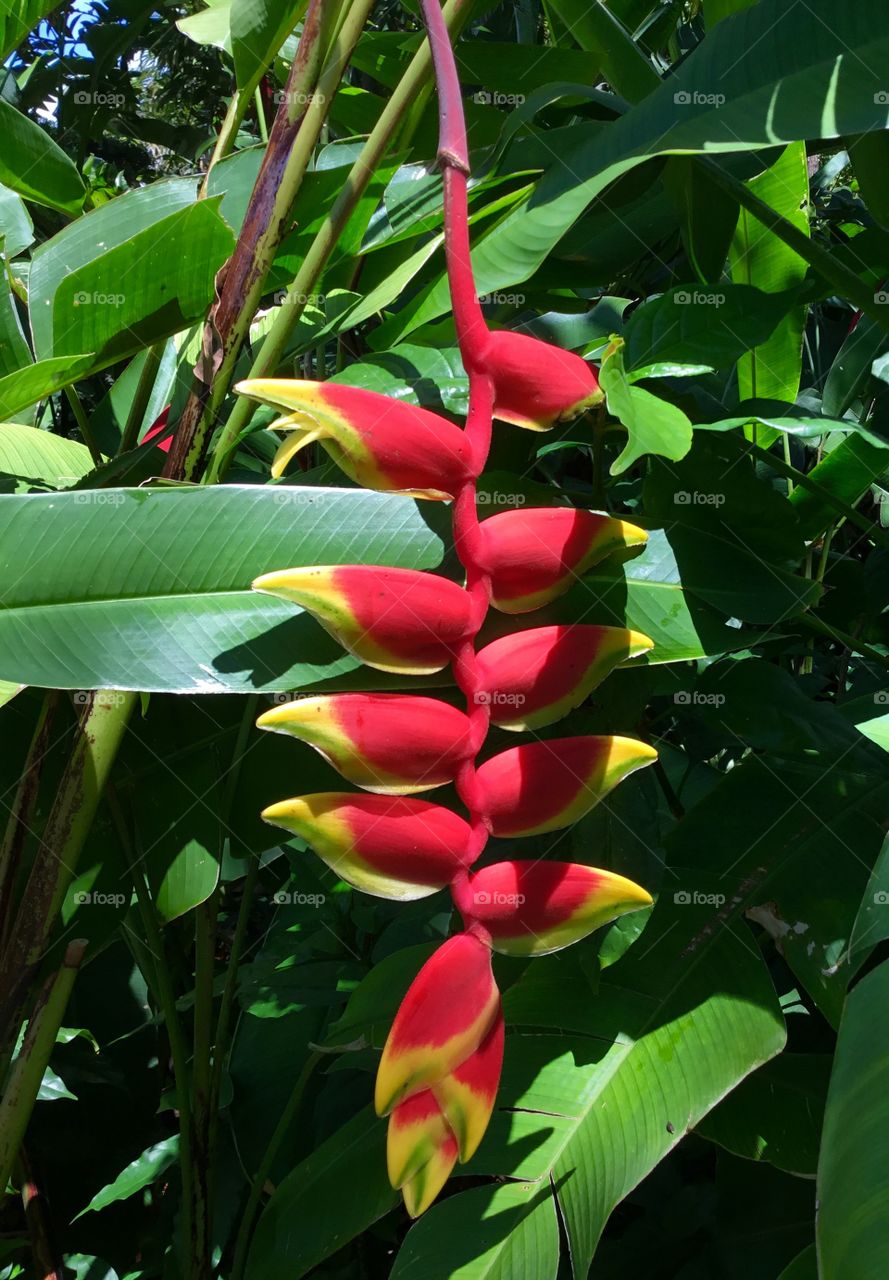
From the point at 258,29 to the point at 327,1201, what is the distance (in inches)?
25.4

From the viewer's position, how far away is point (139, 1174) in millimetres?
905

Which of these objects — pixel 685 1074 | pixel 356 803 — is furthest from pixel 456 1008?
pixel 685 1074

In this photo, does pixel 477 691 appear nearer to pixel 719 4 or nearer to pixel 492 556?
pixel 492 556

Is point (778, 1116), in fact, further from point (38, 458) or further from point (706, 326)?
point (38, 458)

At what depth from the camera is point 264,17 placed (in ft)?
1.63

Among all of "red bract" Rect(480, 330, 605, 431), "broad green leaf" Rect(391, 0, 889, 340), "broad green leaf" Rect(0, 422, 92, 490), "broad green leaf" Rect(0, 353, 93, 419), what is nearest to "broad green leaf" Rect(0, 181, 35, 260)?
"broad green leaf" Rect(0, 422, 92, 490)

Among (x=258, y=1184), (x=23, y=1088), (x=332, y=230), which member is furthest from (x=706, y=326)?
(x=258, y=1184)

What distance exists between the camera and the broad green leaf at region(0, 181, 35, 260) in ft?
2.35

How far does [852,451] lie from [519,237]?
27cm

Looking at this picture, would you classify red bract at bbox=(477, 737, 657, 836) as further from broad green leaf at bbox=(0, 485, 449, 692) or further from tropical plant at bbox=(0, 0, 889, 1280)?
broad green leaf at bbox=(0, 485, 449, 692)

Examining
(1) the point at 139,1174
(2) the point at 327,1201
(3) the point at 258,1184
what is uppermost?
(2) the point at 327,1201

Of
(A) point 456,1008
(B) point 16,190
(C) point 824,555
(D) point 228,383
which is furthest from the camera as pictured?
(C) point 824,555

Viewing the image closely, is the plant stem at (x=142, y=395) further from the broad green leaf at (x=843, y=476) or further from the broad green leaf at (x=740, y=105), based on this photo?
the broad green leaf at (x=843, y=476)

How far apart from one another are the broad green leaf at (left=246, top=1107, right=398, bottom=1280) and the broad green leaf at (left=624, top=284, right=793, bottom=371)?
0.48 metres
